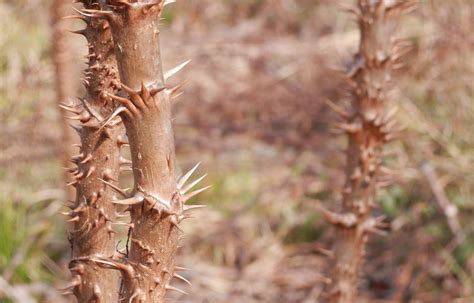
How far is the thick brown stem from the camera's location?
1.27m

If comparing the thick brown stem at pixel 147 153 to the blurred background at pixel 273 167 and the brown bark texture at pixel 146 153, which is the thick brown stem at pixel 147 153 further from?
the blurred background at pixel 273 167

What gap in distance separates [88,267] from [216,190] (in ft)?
13.6

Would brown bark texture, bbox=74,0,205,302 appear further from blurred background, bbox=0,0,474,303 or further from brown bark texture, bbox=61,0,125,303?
blurred background, bbox=0,0,474,303

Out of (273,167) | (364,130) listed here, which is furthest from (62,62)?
(273,167)

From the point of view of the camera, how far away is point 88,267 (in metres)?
1.71

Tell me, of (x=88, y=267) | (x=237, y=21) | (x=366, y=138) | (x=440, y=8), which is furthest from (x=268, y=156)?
(x=88, y=267)

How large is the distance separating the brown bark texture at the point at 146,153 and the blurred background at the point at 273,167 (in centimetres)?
246

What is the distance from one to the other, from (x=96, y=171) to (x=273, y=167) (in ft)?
15.4

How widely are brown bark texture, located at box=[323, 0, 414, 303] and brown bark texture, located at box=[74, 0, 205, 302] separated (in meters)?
1.06

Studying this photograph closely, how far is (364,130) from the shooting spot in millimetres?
2439

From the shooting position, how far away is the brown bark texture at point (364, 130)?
2.37 metres

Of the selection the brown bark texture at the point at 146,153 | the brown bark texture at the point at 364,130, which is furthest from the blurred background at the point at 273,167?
the brown bark texture at the point at 146,153

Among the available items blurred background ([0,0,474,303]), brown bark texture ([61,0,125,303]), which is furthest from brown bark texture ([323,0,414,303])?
blurred background ([0,0,474,303])

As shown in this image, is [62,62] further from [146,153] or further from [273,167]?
[146,153]
